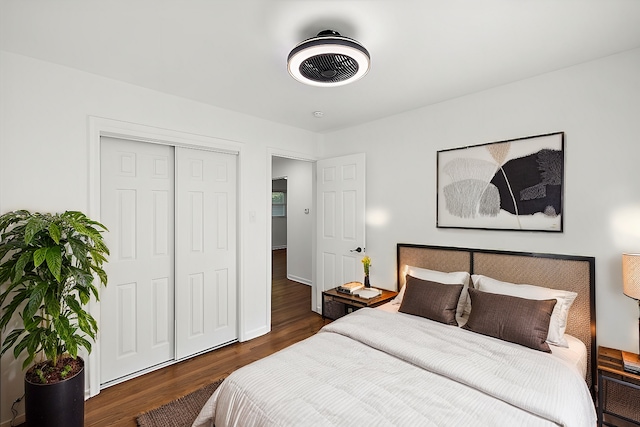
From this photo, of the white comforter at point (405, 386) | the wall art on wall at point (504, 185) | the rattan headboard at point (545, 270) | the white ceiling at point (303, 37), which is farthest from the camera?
the wall art on wall at point (504, 185)

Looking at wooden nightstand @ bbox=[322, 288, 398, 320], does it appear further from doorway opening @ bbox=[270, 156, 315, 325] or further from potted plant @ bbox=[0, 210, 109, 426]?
potted plant @ bbox=[0, 210, 109, 426]

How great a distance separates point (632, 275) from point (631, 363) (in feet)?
1.74

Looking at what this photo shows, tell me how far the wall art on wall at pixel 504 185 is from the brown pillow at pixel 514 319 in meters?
0.68

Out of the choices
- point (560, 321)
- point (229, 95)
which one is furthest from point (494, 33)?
point (229, 95)

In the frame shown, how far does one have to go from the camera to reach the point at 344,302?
321cm

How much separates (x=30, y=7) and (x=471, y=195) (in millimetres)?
3286

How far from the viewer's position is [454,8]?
1623 millimetres

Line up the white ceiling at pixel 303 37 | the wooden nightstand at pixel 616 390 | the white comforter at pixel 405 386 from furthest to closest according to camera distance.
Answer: the wooden nightstand at pixel 616 390 < the white ceiling at pixel 303 37 < the white comforter at pixel 405 386

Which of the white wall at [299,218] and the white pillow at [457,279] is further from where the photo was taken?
the white wall at [299,218]

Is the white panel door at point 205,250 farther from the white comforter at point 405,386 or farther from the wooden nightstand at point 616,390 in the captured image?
the wooden nightstand at point 616,390

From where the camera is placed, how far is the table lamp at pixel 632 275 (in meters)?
1.84

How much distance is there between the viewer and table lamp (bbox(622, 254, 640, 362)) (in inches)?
72.4

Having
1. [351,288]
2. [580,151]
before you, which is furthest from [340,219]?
[580,151]

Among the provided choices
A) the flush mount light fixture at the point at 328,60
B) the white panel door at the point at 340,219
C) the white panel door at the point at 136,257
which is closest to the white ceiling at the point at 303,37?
the flush mount light fixture at the point at 328,60
